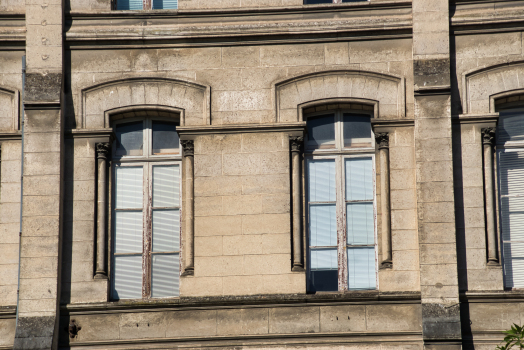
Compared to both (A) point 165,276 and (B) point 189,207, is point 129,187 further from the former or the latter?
(A) point 165,276

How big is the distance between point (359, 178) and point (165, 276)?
3380mm

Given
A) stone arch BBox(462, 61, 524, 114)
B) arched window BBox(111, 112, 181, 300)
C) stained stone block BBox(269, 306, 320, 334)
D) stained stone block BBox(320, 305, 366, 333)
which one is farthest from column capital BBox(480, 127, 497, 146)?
arched window BBox(111, 112, 181, 300)

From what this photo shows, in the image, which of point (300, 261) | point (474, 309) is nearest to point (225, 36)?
point (300, 261)

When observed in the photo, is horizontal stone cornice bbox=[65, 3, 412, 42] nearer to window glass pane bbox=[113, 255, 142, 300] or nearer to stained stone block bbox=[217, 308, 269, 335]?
window glass pane bbox=[113, 255, 142, 300]

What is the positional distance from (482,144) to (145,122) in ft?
17.4

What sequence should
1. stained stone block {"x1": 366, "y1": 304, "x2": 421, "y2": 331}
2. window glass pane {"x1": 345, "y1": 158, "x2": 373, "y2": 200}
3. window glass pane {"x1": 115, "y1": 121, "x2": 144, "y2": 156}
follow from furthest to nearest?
window glass pane {"x1": 115, "y1": 121, "x2": 144, "y2": 156} < window glass pane {"x1": 345, "y1": 158, "x2": 373, "y2": 200} < stained stone block {"x1": 366, "y1": 304, "x2": 421, "y2": 331}

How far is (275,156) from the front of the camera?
15.1 metres

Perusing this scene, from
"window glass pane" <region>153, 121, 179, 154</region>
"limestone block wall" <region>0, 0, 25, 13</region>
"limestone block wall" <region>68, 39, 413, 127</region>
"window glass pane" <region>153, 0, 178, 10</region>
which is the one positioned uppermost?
"window glass pane" <region>153, 0, 178, 10</region>

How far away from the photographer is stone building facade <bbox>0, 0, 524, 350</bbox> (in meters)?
14.5

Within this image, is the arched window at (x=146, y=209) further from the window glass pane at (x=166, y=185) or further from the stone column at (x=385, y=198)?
the stone column at (x=385, y=198)

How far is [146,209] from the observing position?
15422 millimetres

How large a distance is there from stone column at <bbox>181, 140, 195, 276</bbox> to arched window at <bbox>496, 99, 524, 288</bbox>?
470 cm

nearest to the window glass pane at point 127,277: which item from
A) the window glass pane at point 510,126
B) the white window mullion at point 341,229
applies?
the white window mullion at point 341,229

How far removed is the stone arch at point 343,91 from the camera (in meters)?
15.2
